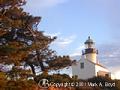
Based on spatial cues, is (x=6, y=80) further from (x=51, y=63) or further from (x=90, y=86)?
(x=90, y=86)

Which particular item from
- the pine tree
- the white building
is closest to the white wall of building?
the white building

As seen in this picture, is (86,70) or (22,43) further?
(86,70)

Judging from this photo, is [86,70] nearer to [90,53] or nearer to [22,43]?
[90,53]

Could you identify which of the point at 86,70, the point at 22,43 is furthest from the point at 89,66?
the point at 22,43

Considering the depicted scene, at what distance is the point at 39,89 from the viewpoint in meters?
27.7

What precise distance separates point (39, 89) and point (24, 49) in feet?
9.00

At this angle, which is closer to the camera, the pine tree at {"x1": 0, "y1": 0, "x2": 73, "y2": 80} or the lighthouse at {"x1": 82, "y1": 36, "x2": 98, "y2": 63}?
the pine tree at {"x1": 0, "y1": 0, "x2": 73, "y2": 80}

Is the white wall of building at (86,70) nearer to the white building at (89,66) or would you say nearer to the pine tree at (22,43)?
the white building at (89,66)

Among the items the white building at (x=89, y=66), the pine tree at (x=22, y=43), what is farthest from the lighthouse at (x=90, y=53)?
the pine tree at (x=22, y=43)

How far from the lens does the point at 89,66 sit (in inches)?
1986

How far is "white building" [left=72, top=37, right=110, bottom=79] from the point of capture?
164 ft

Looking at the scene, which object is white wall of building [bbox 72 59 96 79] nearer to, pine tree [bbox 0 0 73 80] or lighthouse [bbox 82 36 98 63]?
lighthouse [bbox 82 36 98 63]

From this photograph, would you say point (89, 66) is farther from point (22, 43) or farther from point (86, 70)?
point (22, 43)

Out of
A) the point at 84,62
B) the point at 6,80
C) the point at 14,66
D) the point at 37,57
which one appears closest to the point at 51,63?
the point at 37,57
